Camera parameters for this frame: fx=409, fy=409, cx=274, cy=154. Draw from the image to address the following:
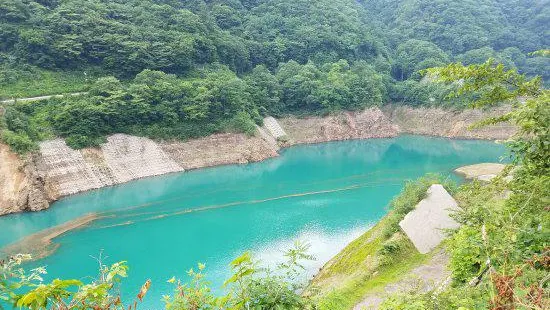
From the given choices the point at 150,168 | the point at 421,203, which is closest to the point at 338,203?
the point at 421,203

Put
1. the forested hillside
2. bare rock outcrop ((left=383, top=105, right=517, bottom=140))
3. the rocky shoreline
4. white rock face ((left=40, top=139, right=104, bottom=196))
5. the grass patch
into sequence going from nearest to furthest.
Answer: the grass patch < the rocky shoreline < white rock face ((left=40, top=139, right=104, bottom=196)) < the forested hillside < bare rock outcrop ((left=383, top=105, right=517, bottom=140))

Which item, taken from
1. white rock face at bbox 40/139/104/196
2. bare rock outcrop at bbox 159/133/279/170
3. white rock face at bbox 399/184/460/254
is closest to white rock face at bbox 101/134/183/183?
bare rock outcrop at bbox 159/133/279/170

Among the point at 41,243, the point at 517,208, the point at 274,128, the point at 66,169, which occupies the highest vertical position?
the point at 517,208

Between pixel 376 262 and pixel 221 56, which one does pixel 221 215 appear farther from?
pixel 221 56

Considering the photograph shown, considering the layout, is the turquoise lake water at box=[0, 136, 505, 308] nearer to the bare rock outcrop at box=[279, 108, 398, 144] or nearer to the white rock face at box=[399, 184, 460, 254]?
the white rock face at box=[399, 184, 460, 254]

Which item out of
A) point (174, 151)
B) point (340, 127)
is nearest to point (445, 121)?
point (340, 127)

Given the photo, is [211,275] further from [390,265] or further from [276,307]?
[276,307]
